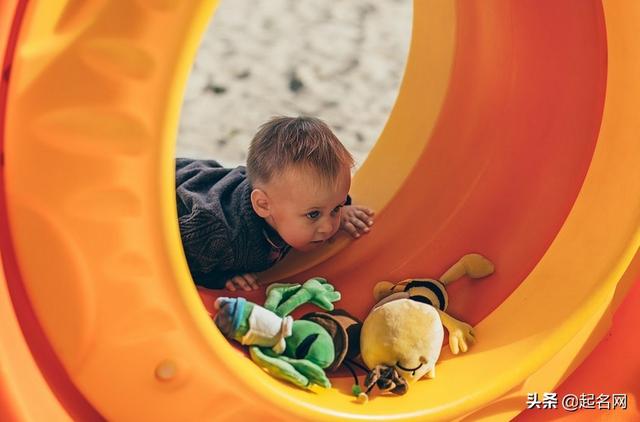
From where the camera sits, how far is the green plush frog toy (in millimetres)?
1459

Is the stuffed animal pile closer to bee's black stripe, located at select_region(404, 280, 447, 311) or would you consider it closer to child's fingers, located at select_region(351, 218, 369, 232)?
bee's black stripe, located at select_region(404, 280, 447, 311)

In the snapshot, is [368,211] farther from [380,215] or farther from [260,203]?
[260,203]

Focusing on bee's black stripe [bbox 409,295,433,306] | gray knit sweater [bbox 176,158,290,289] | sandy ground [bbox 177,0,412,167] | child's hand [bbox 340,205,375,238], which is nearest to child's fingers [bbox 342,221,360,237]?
child's hand [bbox 340,205,375,238]

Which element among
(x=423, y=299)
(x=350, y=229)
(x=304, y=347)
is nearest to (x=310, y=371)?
(x=304, y=347)

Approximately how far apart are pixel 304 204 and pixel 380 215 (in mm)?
283

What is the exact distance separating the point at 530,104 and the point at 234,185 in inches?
25.4

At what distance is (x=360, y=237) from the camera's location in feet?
6.51

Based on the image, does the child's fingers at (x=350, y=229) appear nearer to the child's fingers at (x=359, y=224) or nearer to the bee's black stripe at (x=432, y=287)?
the child's fingers at (x=359, y=224)

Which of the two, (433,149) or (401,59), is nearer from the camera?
(433,149)

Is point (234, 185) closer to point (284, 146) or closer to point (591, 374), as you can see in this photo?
point (284, 146)

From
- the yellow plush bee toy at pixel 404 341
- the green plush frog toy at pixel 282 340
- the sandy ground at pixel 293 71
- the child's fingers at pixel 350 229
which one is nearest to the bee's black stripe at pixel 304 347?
the green plush frog toy at pixel 282 340

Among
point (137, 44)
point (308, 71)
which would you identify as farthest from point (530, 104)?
point (308, 71)

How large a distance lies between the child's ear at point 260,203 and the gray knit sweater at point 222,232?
2 cm

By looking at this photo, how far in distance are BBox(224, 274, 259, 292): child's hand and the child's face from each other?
11 cm
